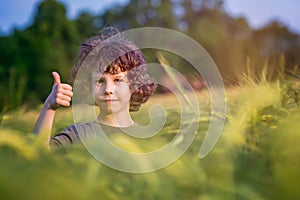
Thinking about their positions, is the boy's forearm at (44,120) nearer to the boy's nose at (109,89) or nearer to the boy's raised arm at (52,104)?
the boy's raised arm at (52,104)

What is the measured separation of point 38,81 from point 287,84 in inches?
553

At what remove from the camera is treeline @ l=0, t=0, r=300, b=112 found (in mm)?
15164

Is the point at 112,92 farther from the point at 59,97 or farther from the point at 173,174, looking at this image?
the point at 173,174

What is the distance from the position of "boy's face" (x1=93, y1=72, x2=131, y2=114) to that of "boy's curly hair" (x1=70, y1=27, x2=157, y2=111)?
0.8 inches

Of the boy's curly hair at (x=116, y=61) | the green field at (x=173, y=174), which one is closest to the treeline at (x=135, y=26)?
the boy's curly hair at (x=116, y=61)

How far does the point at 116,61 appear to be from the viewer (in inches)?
49.8

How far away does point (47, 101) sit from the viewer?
945 millimetres

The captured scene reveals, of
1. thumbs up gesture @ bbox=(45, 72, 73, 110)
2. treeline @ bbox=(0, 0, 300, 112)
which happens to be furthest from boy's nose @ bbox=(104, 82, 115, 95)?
treeline @ bbox=(0, 0, 300, 112)

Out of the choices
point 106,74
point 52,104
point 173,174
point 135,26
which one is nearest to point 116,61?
point 106,74

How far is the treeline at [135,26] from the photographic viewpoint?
49.8 ft

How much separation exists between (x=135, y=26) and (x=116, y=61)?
12364 mm

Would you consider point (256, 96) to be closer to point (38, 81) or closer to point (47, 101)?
point (47, 101)

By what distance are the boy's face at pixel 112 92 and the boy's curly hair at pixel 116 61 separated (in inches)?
0.8

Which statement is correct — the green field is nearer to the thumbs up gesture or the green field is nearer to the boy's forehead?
the thumbs up gesture
